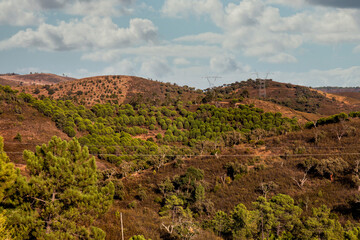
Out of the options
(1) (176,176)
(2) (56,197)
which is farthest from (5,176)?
(1) (176,176)

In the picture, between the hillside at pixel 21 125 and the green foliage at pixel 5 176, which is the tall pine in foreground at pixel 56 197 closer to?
the green foliage at pixel 5 176

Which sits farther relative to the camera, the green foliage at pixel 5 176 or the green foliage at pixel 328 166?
the green foliage at pixel 328 166

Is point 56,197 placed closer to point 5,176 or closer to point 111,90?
point 5,176

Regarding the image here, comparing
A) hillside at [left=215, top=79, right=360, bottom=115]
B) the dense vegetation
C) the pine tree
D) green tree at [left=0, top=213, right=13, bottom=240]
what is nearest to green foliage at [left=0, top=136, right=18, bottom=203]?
the pine tree

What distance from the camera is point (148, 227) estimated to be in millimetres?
31625

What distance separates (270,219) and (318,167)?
74.7 feet

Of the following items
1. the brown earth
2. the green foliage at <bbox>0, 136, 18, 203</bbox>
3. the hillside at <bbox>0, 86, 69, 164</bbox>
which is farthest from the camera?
the hillside at <bbox>0, 86, 69, 164</bbox>

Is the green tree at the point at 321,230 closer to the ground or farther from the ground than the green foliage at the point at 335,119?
closer to the ground

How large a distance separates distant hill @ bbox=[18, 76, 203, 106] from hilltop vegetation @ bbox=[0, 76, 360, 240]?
122 ft

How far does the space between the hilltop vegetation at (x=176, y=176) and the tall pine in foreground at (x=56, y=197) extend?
73 millimetres

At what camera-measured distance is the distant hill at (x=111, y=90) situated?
13738cm

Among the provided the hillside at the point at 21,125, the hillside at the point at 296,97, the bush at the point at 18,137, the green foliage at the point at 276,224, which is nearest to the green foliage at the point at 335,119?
the green foliage at the point at 276,224

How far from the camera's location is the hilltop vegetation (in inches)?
714

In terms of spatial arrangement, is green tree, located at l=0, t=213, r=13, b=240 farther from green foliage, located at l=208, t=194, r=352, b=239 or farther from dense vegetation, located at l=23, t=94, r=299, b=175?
dense vegetation, located at l=23, t=94, r=299, b=175
